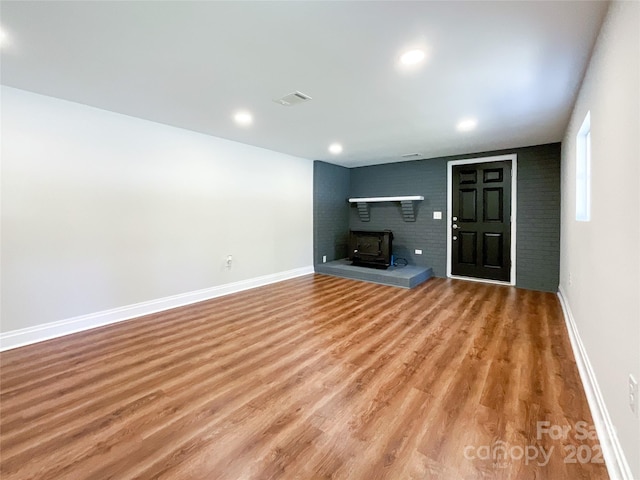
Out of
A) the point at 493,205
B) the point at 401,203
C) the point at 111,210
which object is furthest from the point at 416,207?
the point at 111,210

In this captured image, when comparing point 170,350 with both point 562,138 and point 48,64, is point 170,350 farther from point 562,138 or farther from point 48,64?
point 562,138

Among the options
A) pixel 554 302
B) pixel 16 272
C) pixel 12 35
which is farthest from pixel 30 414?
pixel 554 302

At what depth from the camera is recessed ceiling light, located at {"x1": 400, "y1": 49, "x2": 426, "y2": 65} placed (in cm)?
202

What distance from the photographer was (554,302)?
3938mm

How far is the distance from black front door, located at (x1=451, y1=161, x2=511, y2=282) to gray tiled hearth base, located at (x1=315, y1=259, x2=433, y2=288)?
74 centimetres

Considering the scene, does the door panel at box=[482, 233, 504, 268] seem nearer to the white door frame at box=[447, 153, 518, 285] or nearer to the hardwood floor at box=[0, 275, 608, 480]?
the white door frame at box=[447, 153, 518, 285]

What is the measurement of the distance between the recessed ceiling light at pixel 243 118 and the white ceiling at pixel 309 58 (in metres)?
0.13

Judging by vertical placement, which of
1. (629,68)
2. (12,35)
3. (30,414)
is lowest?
(30,414)

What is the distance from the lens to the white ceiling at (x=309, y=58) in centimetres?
165

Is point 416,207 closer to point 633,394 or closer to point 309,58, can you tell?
point 309,58

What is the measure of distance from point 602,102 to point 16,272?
4711mm

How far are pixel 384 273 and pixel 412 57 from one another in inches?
142

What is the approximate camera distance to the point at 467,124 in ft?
11.7

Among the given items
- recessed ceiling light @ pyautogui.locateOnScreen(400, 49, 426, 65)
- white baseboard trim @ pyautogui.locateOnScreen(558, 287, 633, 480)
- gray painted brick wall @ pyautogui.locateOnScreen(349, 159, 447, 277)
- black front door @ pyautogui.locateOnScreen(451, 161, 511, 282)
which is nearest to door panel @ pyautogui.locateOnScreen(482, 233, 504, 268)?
black front door @ pyautogui.locateOnScreen(451, 161, 511, 282)
